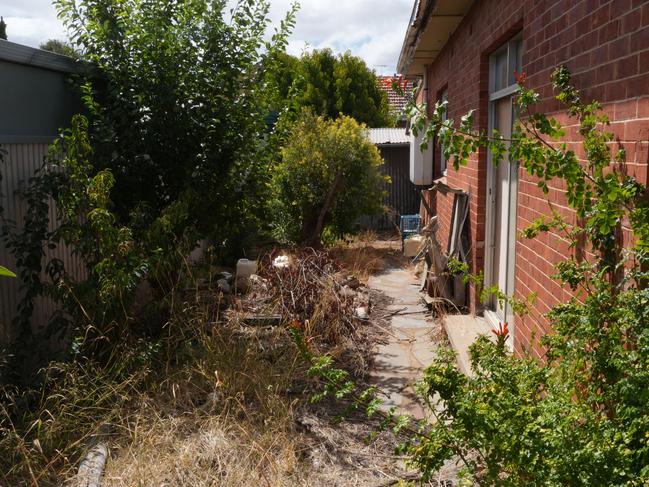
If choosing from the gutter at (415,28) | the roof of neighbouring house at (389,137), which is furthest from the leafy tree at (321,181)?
the roof of neighbouring house at (389,137)

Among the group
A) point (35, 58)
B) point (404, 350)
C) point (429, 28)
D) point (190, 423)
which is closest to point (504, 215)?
point (404, 350)

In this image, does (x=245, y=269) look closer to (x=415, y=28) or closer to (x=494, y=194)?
(x=415, y=28)

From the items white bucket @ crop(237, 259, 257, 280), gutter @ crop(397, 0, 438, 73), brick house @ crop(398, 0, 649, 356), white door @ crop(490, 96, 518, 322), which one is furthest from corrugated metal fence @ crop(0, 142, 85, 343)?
gutter @ crop(397, 0, 438, 73)

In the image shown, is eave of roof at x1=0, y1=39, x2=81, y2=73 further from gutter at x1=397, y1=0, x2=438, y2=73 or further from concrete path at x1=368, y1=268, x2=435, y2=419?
concrete path at x1=368, y1=268, x2=435, y2=419

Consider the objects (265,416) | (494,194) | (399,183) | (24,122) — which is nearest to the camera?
(265,416)

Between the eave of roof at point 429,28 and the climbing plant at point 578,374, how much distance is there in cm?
402

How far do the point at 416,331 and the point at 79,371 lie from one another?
3735mm

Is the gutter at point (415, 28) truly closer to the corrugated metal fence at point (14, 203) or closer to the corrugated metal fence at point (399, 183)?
the corrugated metal fence at point (14, 203)

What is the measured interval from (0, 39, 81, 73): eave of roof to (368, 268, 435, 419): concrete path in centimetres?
375

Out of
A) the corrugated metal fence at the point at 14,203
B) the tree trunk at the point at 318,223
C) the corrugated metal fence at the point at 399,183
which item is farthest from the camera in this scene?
the corrugated metal fence at the point at 399,183

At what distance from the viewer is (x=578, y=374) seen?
110 inches

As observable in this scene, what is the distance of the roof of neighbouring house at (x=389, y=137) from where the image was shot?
17.0 m

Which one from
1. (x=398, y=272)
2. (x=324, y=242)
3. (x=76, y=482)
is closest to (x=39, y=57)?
(x=76, y=482)

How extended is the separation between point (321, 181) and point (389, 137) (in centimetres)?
595
